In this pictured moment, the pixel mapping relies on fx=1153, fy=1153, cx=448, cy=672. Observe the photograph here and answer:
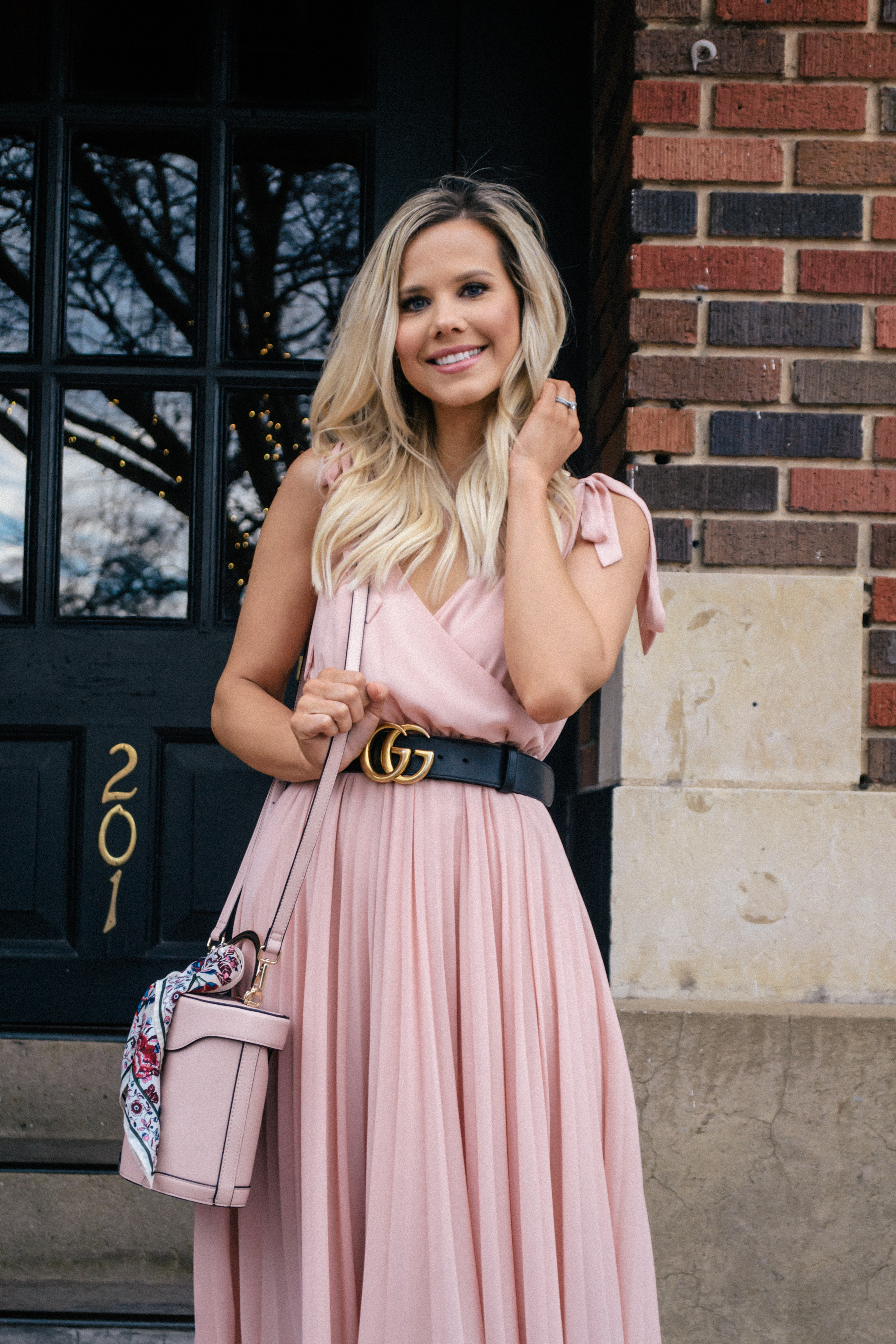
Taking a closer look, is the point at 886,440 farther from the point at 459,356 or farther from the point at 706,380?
the point at 459,356

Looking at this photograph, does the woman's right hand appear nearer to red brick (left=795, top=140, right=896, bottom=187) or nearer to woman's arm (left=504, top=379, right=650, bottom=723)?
woman's arm (left=504, top=379, right=650, bottom=723)

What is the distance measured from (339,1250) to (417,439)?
130cm

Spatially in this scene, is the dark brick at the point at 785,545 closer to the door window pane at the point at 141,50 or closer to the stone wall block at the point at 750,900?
the stone wall block at the point at 750,900

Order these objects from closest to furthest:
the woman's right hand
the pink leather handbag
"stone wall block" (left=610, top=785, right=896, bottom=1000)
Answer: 1. the pink leather handbag
2. the woman's right hand
3. "stone wall block" (left=610, top=785, right=896, bottom=1000)

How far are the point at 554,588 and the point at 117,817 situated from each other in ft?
6.21

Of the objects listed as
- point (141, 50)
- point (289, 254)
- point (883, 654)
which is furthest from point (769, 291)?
point (141, 50)

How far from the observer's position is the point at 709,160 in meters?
2.72

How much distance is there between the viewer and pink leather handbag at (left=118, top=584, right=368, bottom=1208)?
61.4 inches

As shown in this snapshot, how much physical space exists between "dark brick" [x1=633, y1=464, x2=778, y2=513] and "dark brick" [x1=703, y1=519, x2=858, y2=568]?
0.17 feet

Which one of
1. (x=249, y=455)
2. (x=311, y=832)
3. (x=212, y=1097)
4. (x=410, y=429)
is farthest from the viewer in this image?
Answer: (x=249, y=455)

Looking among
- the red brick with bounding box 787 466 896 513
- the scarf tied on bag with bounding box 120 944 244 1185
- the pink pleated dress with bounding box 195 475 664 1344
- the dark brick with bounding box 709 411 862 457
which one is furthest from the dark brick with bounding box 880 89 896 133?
the scarf tied on bag with bounding box 120 944 244 1185

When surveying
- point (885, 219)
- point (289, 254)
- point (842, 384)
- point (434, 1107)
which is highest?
point (289, 254)

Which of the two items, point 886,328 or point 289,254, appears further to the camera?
point 289,254

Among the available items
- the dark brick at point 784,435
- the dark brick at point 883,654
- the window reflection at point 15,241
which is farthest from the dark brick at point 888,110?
the window reflection at point 15,241
